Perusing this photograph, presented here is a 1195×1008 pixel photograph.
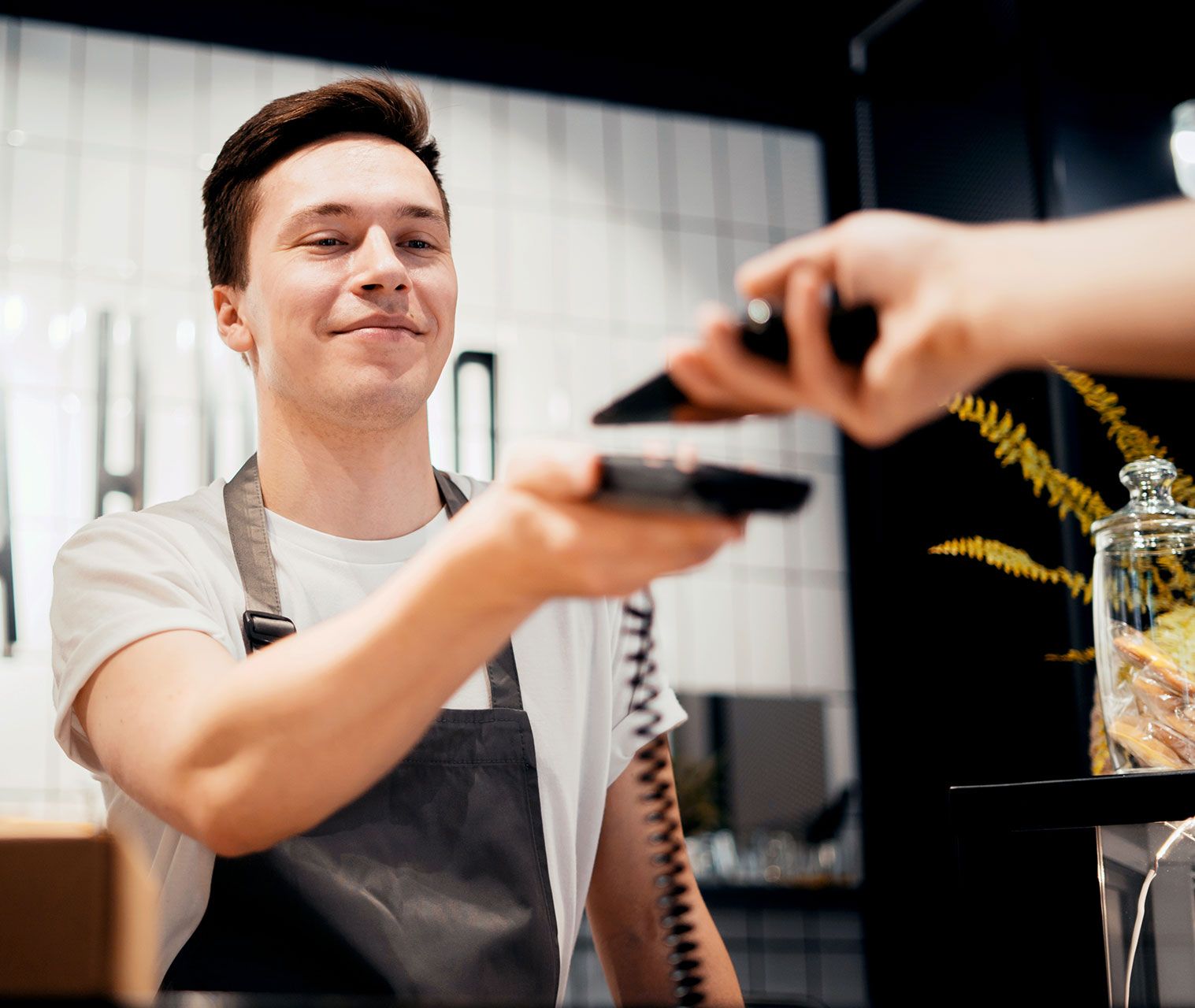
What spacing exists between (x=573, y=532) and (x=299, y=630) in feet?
2.64

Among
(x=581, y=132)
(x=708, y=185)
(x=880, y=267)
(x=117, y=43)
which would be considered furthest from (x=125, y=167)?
(x=880, y=267)

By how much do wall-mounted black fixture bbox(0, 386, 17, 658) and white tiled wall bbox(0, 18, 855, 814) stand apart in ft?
0.10

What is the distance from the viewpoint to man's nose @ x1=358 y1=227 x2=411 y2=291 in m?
1.49

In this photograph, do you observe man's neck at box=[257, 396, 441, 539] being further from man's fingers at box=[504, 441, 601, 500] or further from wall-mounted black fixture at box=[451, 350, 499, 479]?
wall-mounted black fixture at box=[451, 350, 499, 479]

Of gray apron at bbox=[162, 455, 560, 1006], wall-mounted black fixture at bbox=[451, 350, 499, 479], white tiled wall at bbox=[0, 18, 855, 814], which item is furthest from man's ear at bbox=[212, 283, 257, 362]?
wall-mounted black fixture at bbox=[451, 350, 499, 479]

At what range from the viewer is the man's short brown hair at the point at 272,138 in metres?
1.62

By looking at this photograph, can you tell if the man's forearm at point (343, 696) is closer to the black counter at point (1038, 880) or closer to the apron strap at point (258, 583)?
the apron strap at point (258, 583)

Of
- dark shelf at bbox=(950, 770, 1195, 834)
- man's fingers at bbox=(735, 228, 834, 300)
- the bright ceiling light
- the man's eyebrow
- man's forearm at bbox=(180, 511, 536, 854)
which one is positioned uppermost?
the bright ceiling light

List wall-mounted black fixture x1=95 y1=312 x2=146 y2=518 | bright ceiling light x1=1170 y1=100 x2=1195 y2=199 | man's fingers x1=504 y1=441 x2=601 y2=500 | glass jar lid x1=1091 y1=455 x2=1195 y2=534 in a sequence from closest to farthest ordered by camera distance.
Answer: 1. man's fingers x1=504 y1=441 x2=601 y2=500
2. glass jar lid x1=1091 y1=455 x2=1195 y2=534
3. bright ceiling light x1=1170 y1=100 x2=1195 y2=199
4. wall-mounted black fixture x1=95 y1=312 x2=146 y2=518

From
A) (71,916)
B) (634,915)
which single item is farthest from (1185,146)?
(71,916)

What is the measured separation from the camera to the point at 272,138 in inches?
63.4

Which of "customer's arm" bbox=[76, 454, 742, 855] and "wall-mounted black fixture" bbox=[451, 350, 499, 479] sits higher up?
"wall-mounted black fixture" bbox=[451, 350, 499, 479]

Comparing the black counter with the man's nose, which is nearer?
the black counter

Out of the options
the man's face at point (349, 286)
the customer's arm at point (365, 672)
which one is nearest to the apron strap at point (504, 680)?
the man's face at point (349, 286)
